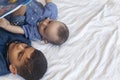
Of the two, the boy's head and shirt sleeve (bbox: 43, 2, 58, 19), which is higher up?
shirt sleeve (bbox: 43, 2, 58, 19)

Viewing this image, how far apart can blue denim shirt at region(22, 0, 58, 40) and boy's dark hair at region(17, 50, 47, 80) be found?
0.20 meters

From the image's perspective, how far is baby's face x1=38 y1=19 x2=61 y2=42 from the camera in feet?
3.87

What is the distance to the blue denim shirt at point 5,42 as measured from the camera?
104 cm

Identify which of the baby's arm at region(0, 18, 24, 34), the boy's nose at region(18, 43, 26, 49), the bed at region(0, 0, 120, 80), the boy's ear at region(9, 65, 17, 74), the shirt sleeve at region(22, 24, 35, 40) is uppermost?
the baby's arm at region(0, 18, 24, 34)

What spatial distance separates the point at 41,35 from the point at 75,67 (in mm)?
258

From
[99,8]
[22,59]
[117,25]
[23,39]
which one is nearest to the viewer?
[22,59]

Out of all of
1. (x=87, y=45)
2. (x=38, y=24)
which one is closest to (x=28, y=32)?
(x=38, y=24)

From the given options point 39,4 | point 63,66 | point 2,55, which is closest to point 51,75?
point 63,66

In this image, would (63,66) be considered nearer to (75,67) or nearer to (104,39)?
(75,67)

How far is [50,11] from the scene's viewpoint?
1290mm

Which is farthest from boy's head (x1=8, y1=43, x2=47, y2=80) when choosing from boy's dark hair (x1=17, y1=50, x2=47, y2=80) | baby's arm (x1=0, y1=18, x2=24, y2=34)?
baby's arm (x1=0, y1=18, x2=24, y2=34)

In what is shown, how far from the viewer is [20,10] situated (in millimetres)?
1225

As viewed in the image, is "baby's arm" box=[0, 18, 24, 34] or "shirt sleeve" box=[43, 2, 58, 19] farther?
"shirt sleeve" box=[43, 2, 58, 19]

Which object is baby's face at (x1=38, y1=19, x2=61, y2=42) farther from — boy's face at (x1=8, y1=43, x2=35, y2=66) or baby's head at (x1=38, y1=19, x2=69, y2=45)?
boy's face at (x1=8, y1=43, x2=35, y2=66)
